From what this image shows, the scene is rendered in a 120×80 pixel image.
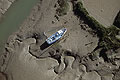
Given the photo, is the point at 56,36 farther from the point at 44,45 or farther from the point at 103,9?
the point at 103,9

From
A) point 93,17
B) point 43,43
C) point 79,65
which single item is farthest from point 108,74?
point 43,43

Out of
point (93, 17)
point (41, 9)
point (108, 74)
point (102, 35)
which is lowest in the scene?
point (108, 74)

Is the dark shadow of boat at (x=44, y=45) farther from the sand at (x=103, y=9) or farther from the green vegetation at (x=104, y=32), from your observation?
the sand at (x=103, y=9)

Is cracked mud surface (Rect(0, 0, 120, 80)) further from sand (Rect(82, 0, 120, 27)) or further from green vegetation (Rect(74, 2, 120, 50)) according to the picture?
sand (Rect(82, 0, 120, 27))

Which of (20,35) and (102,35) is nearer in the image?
(102,35)

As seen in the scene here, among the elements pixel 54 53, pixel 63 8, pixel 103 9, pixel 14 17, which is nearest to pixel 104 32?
pixel 103 9

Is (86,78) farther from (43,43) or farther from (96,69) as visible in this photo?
(43,43)
